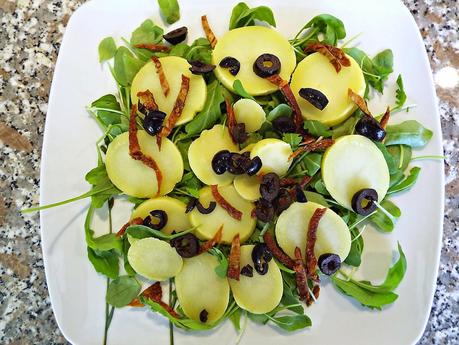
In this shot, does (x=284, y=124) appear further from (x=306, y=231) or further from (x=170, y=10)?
(x=170, y=10)

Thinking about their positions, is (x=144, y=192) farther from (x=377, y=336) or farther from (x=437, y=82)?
(x=437, y=82)

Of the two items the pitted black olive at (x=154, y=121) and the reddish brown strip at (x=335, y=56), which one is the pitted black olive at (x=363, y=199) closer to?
the reddish brown strip at (x=335, y=56)

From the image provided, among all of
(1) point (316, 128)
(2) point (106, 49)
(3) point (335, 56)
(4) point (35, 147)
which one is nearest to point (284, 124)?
(1) point (316, 128)

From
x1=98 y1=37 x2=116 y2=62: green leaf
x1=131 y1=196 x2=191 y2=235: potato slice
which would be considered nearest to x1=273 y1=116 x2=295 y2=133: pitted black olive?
x1=131 y1=196 x2=191 y2=235: potato slice

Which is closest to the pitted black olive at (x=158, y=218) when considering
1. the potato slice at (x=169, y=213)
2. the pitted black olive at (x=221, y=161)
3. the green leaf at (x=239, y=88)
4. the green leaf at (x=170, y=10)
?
the potato slice at (x=169, y=213)

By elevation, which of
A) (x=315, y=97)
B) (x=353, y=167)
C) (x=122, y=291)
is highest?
(x=315, y=97)

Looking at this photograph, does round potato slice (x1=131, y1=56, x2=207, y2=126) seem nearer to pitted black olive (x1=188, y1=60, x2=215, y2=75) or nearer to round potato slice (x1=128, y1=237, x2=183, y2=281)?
pitted black olive (x1=188, y1=60, x2=215, y2=75)
